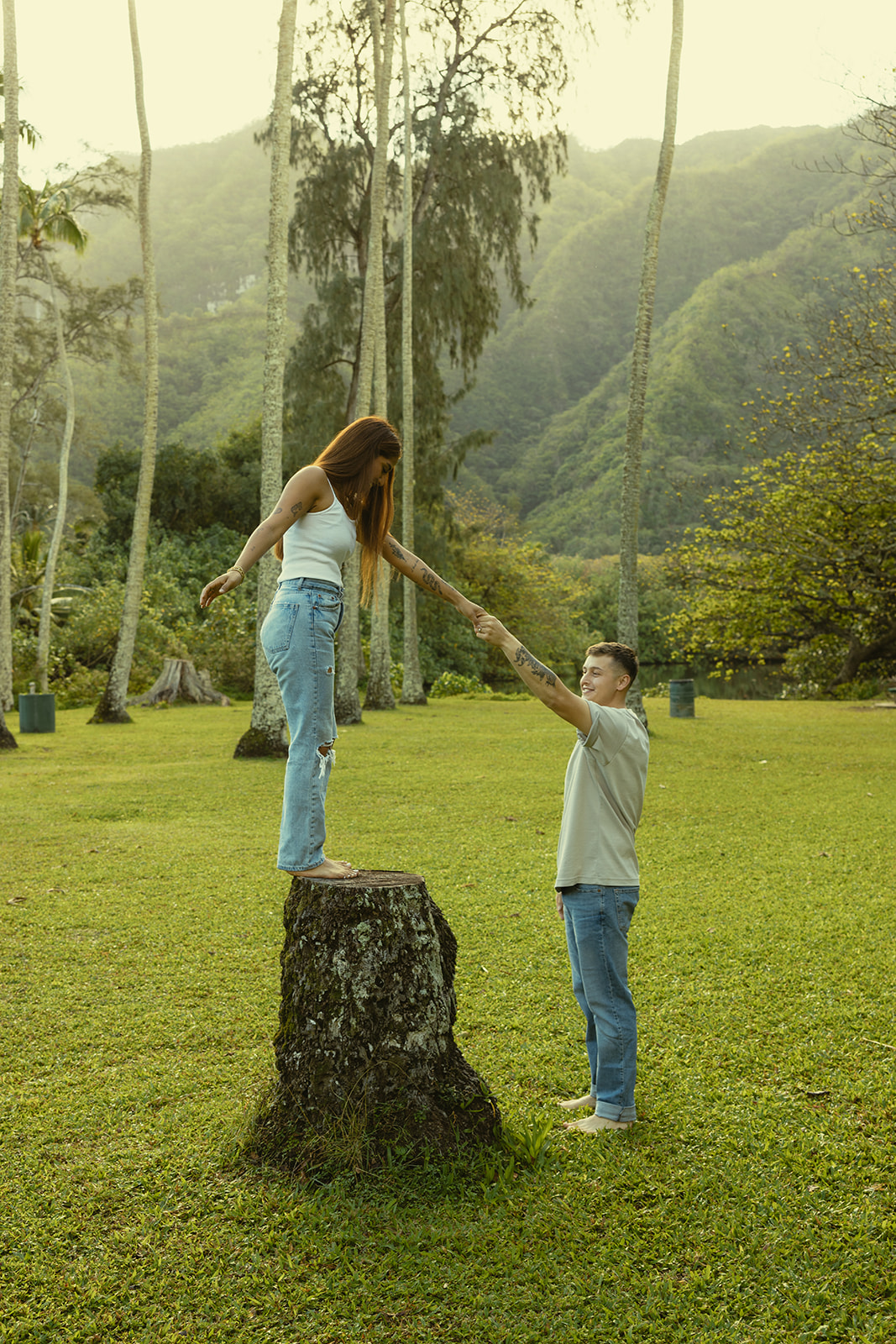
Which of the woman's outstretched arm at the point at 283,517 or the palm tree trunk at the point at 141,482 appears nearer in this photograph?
the woman's outstretched arm at the point at 283,517

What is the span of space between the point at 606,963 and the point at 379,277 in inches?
605

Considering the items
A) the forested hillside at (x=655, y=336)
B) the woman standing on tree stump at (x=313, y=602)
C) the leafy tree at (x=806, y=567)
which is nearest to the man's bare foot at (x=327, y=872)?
the woman standing on tree stump at (x=313, y=602)

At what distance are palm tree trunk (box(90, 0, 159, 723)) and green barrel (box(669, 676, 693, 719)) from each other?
9.30 metres

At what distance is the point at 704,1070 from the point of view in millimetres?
3465

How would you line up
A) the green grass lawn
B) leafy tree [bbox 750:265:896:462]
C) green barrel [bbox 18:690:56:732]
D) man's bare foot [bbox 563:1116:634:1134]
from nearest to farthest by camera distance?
the green grass lawn
man's bare foot [bbox 563:1116:634:1134]
leafy tree [bbox 750:265:896:462]
green barrel [bbox 18:690:56:732]

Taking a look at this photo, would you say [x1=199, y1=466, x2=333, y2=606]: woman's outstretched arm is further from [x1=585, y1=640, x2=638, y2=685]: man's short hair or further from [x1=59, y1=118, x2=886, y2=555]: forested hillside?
[x1=59, y1=118, x2=886, y2=555]: forested hillside

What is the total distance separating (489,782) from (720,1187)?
7.44 metres

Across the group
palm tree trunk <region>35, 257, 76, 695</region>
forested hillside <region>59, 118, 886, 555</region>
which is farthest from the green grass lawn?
forested hillside <region>59, 118, 886, 555</region>

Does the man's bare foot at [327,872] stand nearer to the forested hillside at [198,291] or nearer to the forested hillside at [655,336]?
the forested hillside at [198,291]

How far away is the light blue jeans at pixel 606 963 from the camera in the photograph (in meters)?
2.91

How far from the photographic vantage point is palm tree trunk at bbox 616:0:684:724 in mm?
12688

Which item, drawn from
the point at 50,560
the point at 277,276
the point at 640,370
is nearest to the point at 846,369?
the point at 640,370

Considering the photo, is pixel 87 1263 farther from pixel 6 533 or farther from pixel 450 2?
pixel 450 2

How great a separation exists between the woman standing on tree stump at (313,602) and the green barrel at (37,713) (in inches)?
494
